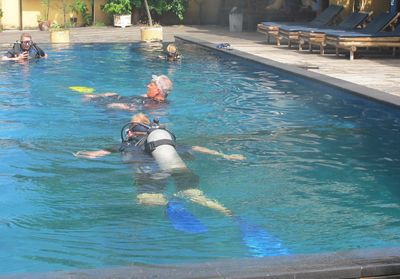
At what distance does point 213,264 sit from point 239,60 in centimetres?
1339

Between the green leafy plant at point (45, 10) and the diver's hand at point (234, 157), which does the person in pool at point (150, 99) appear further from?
the green leafy plant at point (45, 10)

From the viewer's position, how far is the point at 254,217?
20.8 feet

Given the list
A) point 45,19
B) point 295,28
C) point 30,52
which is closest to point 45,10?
point 45,19

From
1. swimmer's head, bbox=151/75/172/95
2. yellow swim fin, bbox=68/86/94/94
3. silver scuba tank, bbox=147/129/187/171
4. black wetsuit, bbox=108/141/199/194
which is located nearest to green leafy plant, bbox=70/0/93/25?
yellow swim fin, bbox=68/86/94/94

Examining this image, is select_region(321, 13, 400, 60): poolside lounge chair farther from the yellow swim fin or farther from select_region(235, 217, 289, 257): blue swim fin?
select_region(235, 217, 289, 257): blue swim fin

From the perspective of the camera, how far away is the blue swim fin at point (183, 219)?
19.4 ft

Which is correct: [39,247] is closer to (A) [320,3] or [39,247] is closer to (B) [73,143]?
(B) [73,143]

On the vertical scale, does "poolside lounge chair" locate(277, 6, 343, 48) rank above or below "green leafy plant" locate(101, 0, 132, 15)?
below

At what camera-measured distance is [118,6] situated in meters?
28.4

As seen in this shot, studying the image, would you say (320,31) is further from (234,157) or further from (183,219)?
(183,219)

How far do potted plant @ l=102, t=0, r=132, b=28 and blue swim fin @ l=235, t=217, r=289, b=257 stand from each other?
23.4 meters

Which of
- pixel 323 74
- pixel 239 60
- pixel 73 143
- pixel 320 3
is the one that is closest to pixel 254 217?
pixel 73 143

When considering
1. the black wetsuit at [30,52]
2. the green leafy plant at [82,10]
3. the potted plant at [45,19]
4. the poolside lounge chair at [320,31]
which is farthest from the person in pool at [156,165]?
the green leafy plant at [82,10]

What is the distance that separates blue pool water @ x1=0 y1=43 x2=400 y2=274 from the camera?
561 cm
